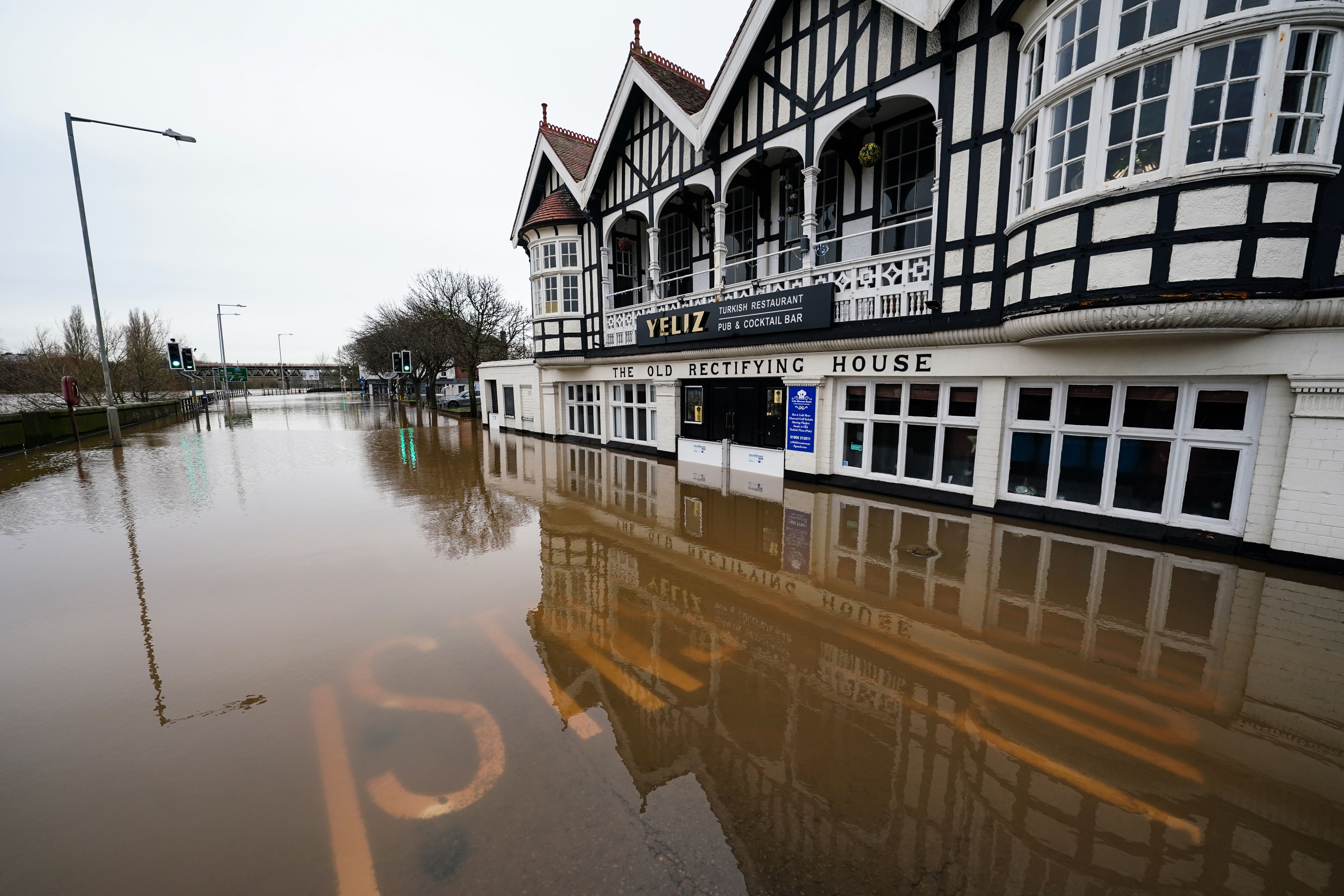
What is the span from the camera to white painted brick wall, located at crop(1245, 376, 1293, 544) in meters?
6.35

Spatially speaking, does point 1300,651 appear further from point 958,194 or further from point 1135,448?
point 958,194

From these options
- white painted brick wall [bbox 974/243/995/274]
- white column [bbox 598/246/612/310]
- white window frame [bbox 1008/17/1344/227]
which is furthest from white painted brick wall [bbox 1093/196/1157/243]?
white column [bbox 598/246/612/310]

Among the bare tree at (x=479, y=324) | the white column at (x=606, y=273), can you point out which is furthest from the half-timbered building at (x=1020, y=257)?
the bare tree at (x=479, y=324)

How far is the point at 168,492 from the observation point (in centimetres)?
1112

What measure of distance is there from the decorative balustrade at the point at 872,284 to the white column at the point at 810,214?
0.81 ft

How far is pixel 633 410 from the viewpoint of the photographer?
16.7 m

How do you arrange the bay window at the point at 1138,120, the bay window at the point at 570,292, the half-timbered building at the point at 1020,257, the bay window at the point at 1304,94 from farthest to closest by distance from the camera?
the bay window at the point at 570,292, the bay window at the point at 1138,120, the half-timbered building at the point at 1020,257, the bay window at the point at 1304,94

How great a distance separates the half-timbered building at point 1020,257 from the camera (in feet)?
19.4

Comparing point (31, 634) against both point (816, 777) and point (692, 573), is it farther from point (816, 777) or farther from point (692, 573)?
point (816, 777)

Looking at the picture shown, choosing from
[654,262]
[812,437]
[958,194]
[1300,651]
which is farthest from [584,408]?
[1300,651]

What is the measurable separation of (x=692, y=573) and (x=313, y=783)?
417 cm

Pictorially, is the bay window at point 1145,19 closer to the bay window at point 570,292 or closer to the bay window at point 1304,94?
the bay window at point 1304,94

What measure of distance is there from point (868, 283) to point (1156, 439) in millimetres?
5031

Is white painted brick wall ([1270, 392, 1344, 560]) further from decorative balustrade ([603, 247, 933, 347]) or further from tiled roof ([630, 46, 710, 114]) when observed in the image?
tiled roof ([630, 46, 710, 114])
